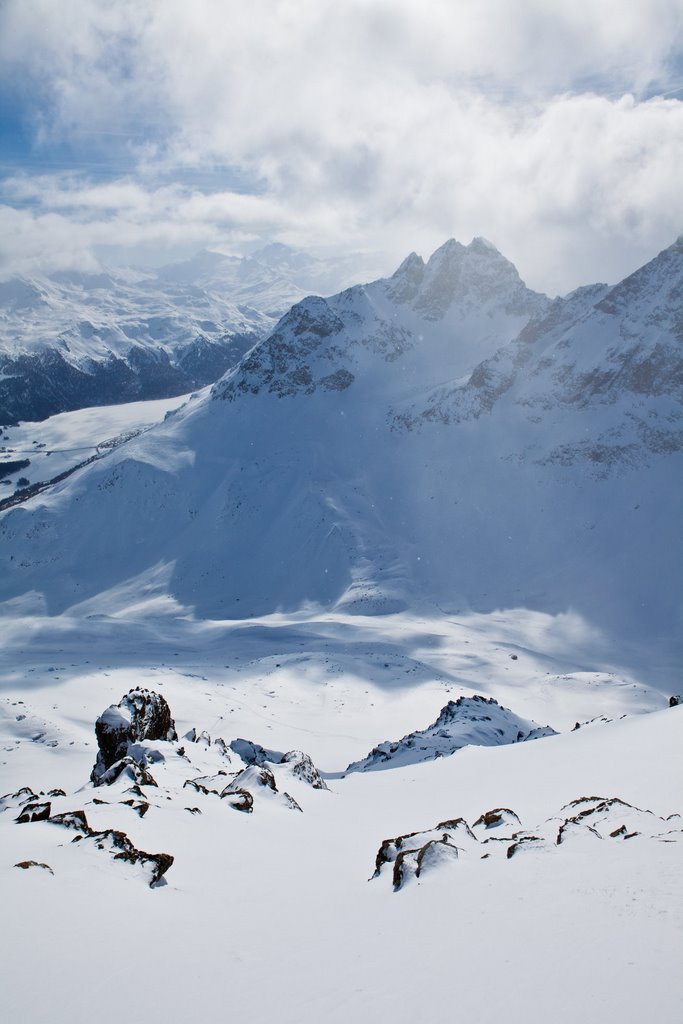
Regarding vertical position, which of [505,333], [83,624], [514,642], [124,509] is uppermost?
[505,333]

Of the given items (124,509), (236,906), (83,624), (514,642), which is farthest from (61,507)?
(236,906)

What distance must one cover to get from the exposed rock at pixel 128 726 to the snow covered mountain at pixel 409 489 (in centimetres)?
7380

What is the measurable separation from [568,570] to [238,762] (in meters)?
87.8

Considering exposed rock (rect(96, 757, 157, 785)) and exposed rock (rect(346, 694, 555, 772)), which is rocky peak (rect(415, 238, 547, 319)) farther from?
exposed rock (rect(96, 757, 157, 785))

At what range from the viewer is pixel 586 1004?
641cm

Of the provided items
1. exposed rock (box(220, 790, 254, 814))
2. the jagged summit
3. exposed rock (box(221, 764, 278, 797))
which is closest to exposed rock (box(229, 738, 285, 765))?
exposed rock (box(221, 764, 278, 797))

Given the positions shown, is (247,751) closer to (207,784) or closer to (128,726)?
(128,726)

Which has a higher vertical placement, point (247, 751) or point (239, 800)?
point (239, 800)

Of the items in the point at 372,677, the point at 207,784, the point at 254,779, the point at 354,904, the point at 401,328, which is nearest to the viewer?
the point at 354,904

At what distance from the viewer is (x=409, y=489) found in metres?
135

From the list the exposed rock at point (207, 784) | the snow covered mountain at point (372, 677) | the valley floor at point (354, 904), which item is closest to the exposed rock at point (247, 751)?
the snow covered mountain at point (372, 677)

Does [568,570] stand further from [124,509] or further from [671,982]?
[671,982]

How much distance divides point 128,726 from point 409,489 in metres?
112

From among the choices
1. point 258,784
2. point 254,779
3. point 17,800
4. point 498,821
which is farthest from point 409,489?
point 498,821
